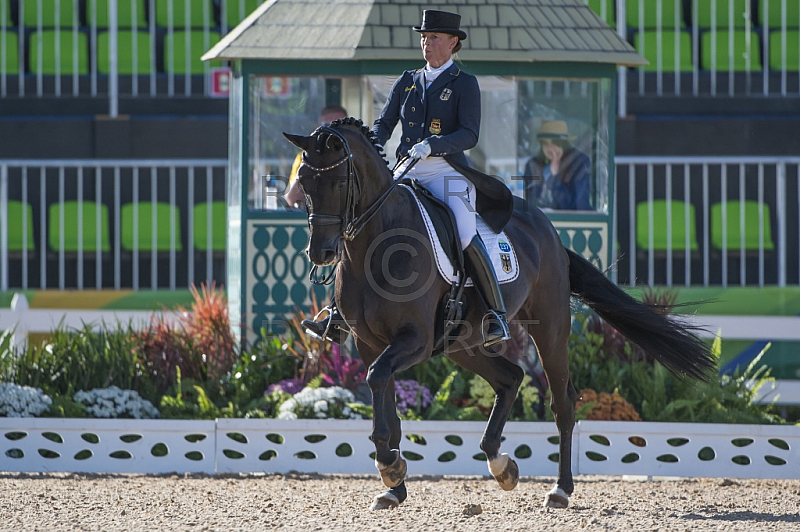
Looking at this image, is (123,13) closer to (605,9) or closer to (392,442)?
(605,9)

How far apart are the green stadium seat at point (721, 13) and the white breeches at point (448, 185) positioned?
948 cm

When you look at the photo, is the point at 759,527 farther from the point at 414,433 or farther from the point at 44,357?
the point at 44,357

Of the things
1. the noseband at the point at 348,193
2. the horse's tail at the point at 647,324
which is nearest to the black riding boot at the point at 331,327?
the noseband at the point at 348,193

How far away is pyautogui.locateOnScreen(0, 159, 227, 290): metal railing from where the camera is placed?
12.4 m

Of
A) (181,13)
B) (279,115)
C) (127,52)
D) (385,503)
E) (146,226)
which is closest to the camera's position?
(385,503)

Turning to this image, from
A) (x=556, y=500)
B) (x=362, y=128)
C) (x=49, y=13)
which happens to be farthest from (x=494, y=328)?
(x=49, y=13)

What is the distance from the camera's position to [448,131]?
249 inches

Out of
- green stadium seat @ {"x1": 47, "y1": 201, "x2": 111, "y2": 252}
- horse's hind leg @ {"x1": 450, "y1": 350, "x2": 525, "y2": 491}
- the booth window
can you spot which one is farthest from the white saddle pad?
green stadium seat @ {"x1": 47, "y1": 201, "x2": 111, "y2": 252}

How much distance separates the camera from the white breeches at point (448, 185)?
635 centimetres

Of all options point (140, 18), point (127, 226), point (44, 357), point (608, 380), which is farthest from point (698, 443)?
point (140, 18)

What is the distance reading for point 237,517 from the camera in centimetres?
614

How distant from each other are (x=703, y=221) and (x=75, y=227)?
7027 mm

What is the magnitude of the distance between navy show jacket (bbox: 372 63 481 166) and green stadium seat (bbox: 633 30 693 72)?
8.96 meters

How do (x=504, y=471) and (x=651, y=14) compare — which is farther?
(x=651, y=14)
